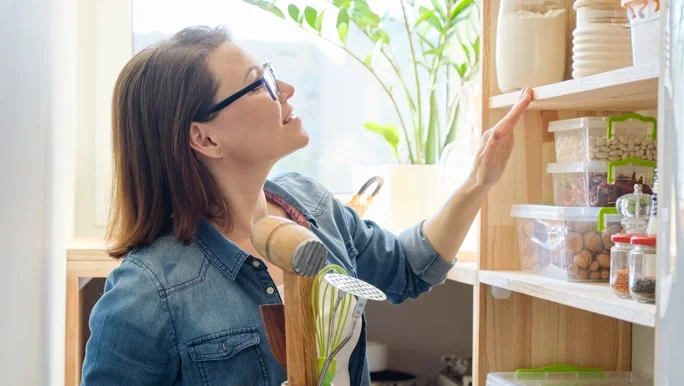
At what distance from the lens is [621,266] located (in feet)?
3.78

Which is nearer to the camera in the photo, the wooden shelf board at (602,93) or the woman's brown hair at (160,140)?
the wooden shelf board at (602,93)

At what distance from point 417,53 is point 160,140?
4.50 feet

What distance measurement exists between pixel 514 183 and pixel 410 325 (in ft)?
3.18

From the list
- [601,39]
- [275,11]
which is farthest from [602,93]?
[275,11]

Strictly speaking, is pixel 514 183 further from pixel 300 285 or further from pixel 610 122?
pixel 300 285

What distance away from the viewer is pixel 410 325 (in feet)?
7.85

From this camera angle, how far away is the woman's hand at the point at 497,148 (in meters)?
1.35

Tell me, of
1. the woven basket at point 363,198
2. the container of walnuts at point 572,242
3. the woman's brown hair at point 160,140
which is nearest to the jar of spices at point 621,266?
the container of walnuts at point 572,242

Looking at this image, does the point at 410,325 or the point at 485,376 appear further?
the point at 410,325

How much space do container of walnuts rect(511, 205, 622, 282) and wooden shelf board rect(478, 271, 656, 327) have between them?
2cm

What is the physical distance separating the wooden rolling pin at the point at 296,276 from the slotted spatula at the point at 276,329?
0.05 metres

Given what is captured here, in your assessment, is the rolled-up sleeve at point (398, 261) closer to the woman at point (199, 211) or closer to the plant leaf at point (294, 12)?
the woman at point (199, 211)

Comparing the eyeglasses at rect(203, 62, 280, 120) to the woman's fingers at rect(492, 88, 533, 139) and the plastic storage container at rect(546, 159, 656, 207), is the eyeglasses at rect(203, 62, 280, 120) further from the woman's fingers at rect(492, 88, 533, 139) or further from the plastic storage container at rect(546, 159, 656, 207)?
the plastic storage container at rect(546, 159, 656, 207)

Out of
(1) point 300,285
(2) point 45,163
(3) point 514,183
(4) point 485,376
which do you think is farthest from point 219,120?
(4) point 485,376
